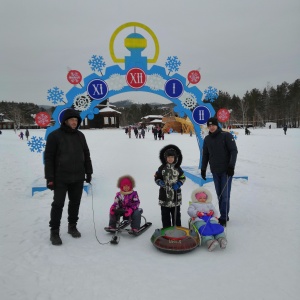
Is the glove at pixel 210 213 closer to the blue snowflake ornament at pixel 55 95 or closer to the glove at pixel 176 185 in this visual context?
the glove at pixel 176 185

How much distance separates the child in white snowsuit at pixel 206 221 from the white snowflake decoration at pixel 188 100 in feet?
13.7

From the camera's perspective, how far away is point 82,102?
7500 millimetres

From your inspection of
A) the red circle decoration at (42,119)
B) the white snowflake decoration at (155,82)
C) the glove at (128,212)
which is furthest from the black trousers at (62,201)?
the white snowflake decoration at (155,82)

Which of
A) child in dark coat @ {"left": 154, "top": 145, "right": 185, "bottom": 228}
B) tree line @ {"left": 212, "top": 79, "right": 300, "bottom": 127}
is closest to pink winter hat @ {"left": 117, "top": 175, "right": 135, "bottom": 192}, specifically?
child in dark coat @ {"left": 154, "top": 145, "right": 185, "bottom": 228}

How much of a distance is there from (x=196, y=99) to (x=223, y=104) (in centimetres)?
6768

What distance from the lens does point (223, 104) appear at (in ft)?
238

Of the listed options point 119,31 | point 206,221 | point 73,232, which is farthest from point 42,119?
point 206,221

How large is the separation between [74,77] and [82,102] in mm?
687

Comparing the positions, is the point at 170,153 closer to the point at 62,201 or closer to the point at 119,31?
the point at 62,201

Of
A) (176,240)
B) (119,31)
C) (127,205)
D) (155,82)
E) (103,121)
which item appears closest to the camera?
(176,240)

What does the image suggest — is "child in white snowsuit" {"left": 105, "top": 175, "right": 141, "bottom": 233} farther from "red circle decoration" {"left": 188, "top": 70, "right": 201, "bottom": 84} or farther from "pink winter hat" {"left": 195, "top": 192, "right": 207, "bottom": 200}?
"red circle decoration" {"left": 188, "top": 70, "right": 201, "bottom": 84}

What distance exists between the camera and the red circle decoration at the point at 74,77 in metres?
7.35

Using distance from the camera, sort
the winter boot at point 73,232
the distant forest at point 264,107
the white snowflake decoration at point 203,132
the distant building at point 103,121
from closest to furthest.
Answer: the winter boot at point 73,232 → the white snowflake decoration at point 203,132 → the distant building at point 103,121 → the distant forest at point 264,107

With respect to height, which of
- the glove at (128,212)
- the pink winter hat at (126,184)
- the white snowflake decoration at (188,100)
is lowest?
the glove at (128,212)
